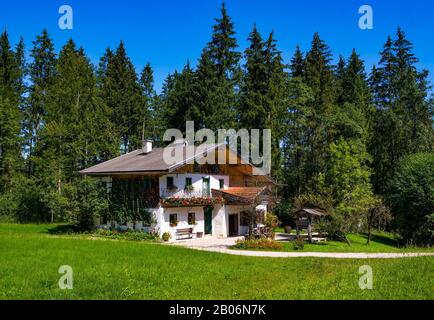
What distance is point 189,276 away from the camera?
13.1 metres

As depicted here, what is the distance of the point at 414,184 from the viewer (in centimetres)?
3294

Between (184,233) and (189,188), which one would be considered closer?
(184,233)

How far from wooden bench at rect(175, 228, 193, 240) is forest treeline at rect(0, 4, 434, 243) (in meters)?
9.21

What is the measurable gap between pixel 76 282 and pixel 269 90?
34041 millimetres

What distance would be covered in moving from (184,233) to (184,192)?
294 cm

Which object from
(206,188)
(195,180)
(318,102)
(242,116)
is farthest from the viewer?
(318,102)

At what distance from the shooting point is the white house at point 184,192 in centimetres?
3019

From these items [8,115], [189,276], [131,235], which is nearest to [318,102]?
[131,235]

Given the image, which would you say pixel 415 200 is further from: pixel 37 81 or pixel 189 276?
pixel 37 81

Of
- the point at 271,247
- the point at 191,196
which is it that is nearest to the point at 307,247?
the point at 271,247

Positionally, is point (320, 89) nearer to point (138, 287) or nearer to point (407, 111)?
point (407, 111)

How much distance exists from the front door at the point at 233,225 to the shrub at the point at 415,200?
12.8 metres

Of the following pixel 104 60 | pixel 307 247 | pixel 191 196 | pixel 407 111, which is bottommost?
pixel 307 247

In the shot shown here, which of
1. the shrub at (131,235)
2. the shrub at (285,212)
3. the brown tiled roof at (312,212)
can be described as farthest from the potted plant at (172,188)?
the shrub at (285,212)
